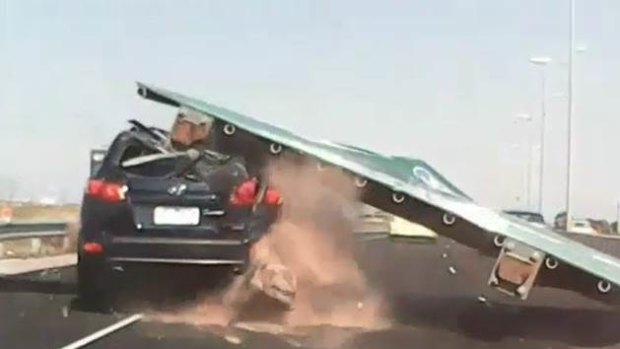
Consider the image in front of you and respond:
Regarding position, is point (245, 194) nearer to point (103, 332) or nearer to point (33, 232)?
point (103, 332)

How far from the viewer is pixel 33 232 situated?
2475cm

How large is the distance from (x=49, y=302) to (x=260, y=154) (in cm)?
307

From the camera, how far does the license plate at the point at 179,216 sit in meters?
14.5

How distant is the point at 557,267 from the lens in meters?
13.6

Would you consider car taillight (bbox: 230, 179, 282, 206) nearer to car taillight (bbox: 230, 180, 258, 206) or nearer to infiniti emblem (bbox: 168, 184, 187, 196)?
car taillight (bbox: 230, 180, 258, 206)

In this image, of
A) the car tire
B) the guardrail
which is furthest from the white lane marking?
the guardrail

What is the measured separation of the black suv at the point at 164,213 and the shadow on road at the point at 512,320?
2.21m

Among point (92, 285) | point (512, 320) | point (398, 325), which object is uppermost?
point (92, 285)

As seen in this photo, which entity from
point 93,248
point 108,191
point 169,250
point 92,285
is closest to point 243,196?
point 169,250

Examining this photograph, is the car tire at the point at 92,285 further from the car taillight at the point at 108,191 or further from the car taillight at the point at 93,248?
the car taillight at the point at 108,191

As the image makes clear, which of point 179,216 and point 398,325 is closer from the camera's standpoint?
point 179,216

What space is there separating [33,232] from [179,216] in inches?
428

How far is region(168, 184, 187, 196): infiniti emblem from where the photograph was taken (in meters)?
14.6

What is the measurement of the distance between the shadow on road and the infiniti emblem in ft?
9.00
